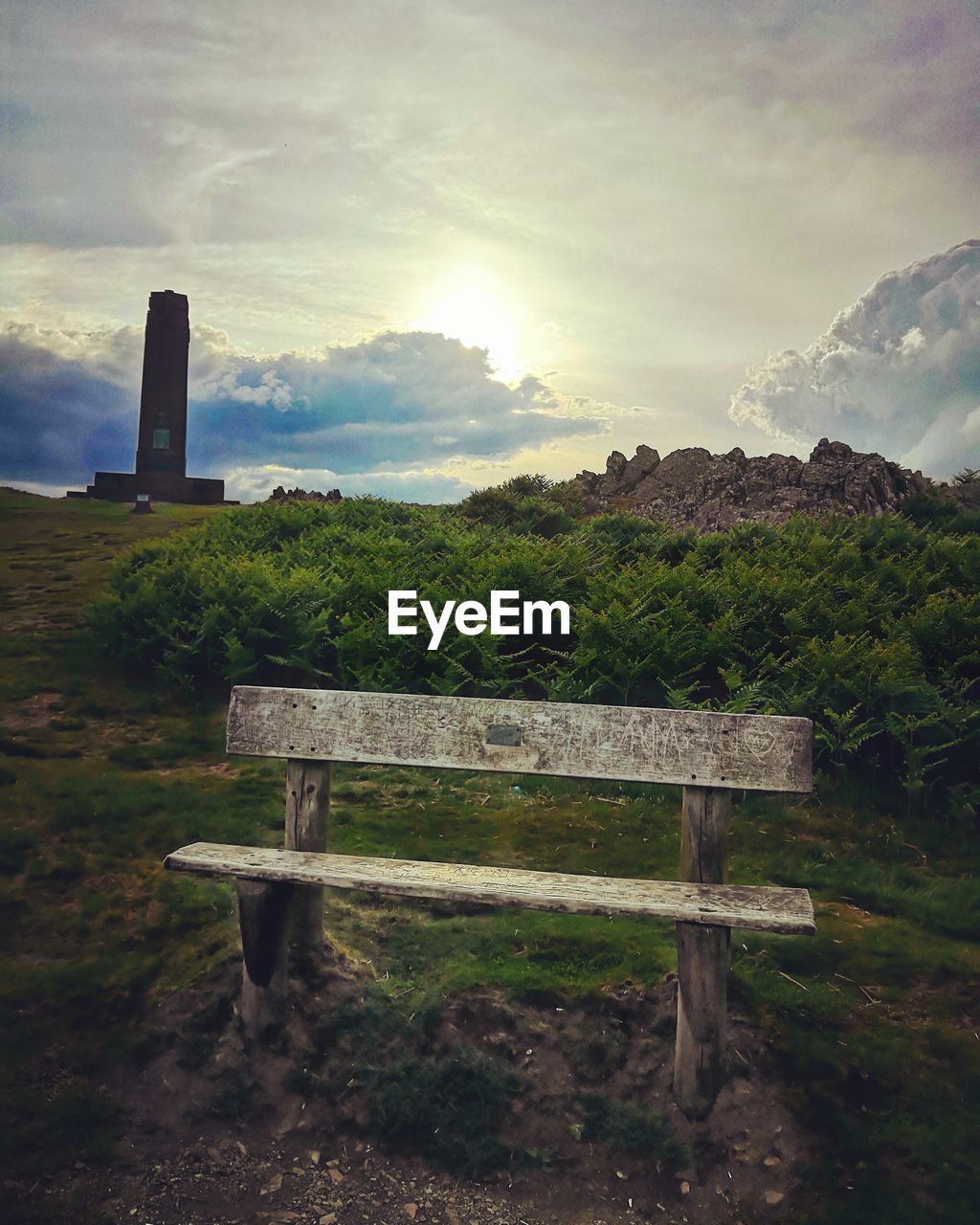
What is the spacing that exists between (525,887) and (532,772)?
54 centimetres

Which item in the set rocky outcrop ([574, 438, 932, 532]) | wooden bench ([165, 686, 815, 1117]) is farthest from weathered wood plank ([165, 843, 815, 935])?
rocky outcrop ([574, 438, 932, 532])

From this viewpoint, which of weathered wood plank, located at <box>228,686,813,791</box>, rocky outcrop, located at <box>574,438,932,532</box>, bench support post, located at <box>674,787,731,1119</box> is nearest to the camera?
bench support post, located at <box>674,787,731,1119</box>

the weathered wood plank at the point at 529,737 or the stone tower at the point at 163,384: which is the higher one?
the stone tower at the point at 163,384

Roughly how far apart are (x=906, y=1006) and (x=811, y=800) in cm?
236

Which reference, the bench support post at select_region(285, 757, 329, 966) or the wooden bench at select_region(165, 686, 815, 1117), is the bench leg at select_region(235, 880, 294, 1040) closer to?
the wooden bench at select_region(165, 686, 815, 1117)

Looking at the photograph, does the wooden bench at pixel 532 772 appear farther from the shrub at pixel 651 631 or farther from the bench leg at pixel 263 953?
the shrub at pixel 651 631

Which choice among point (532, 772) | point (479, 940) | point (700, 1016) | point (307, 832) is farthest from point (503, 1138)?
point (307, 832)

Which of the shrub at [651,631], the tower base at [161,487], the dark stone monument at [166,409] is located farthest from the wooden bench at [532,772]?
the dark stone monument at [166,409]

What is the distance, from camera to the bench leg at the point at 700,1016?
3699 millimetres

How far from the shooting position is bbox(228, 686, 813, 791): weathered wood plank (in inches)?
157

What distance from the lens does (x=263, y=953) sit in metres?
4.14

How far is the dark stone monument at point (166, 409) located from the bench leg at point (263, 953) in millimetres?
28192

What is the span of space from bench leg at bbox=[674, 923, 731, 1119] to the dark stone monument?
29095mm

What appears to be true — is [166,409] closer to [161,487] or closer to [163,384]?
[163,384]
